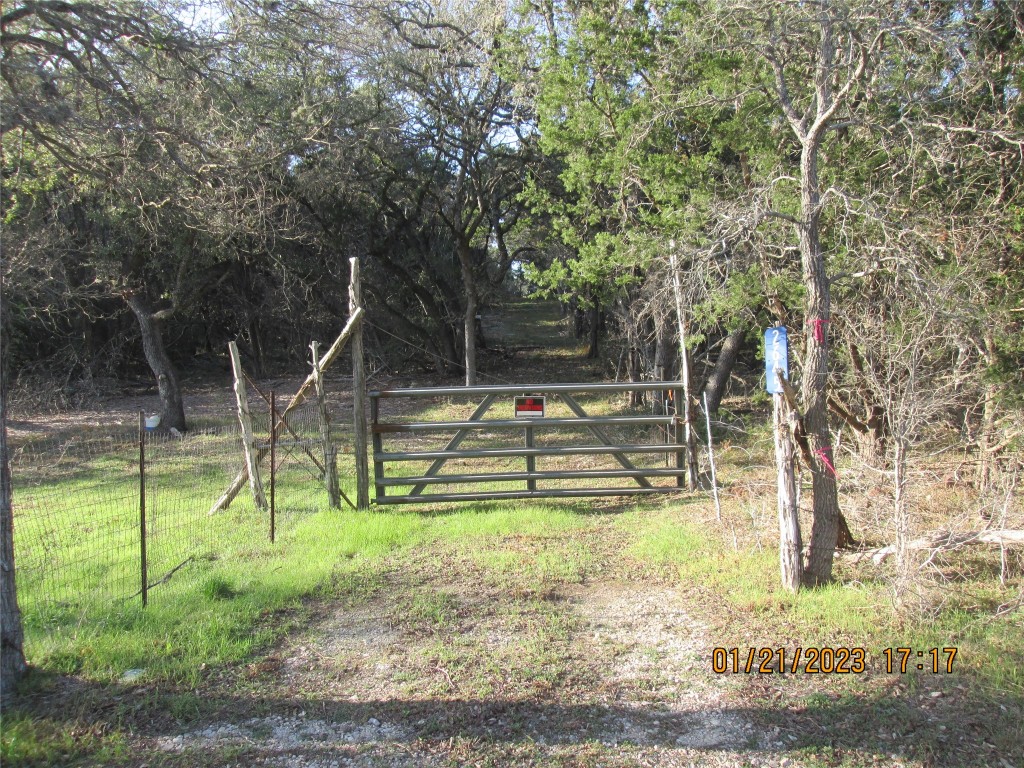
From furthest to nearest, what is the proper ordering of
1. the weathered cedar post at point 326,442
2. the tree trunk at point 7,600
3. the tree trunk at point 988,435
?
the weathered cedar post at point 326,442 → the tree trunk at point 988,435 → the tree trunk at point 7,600

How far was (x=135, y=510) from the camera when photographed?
8.91 m

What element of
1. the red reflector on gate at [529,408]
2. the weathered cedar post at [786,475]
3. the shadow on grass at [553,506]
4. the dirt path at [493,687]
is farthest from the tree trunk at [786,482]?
the red reflector on gate at [529,408]

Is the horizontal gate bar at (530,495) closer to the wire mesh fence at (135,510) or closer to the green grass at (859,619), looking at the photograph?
the wire mesh fence at (135,510)

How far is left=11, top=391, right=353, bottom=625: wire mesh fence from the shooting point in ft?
20.1

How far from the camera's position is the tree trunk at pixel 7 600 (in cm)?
438

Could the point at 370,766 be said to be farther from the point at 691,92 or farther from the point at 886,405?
the point at 691,92

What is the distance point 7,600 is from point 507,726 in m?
2.89

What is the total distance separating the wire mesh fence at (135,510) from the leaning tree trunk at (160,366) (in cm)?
93

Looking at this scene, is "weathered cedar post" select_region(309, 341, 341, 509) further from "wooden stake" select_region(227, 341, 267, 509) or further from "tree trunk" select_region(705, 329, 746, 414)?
"tree trunk" select_region(705, 329, 746, 414)

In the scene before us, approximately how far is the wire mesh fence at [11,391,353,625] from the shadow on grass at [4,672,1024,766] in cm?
152

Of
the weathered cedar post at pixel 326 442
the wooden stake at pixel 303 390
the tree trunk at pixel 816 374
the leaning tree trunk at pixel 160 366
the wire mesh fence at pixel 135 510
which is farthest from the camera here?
the leaning tree trunk at pixel 160 366

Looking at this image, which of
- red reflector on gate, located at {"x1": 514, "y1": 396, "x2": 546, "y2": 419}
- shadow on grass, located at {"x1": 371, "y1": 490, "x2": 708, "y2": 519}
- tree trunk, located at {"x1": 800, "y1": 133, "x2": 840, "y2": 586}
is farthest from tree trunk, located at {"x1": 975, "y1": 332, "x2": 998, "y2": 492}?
red reflector on gate, located at {"x1": 514, "y1": 396, "x2": 546, "y2": 419}

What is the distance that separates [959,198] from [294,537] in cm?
731

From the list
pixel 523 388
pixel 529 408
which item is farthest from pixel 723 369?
pixel 523 388
